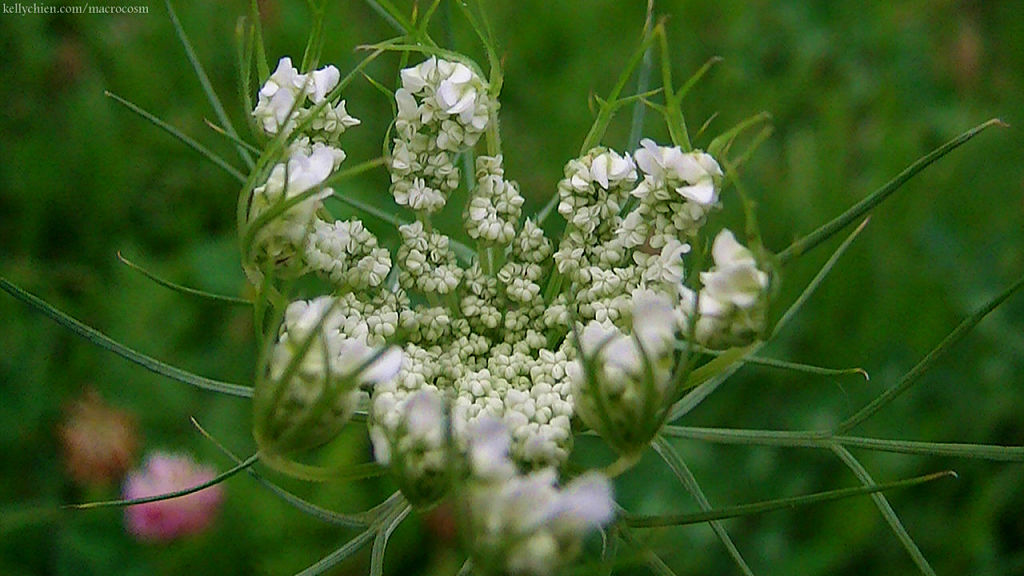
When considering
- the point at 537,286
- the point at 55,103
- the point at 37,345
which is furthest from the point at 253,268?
the point at 55,103

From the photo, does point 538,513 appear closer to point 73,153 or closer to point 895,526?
point 895,526

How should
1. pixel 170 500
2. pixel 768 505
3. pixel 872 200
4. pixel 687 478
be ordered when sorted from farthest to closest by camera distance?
pixel 170 500
pixel 687 478
pixel 872 200
pixel 768 505

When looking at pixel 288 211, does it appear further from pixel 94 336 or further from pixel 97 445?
pixel 97 445

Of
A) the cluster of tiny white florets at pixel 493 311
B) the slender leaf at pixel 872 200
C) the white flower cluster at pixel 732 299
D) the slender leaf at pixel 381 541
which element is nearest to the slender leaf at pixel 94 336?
the cluster of tiny white florets at pixel 493 311

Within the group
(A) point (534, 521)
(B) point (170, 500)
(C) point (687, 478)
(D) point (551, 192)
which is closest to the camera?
(A) point (534, 521)

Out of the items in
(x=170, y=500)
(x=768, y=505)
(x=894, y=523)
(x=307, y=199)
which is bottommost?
(x=170, y=500)

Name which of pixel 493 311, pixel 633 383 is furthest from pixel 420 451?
pixel 493 311

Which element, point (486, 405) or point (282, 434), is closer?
point (282, 434)
